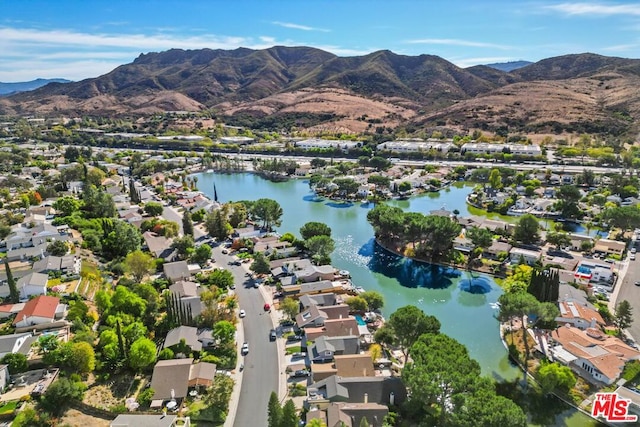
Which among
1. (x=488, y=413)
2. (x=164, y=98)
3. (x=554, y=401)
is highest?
(x=164, y=98)

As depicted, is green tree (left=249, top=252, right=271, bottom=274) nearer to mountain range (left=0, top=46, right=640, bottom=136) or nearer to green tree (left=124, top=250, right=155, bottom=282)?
green tree (left=124, top=250, right=155, bottom=282)

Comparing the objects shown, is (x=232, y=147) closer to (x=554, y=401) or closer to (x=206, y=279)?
(x=206, y=279)

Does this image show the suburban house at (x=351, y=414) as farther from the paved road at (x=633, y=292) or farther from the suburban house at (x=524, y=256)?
the suburban house at (x=524, y=256)

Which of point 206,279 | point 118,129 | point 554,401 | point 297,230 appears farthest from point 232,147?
point 554,401

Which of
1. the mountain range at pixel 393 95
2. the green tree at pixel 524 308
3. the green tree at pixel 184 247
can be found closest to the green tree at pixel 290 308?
the green tree at pixel 524 308

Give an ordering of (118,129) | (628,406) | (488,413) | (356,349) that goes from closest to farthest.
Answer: (488,413) < (628,406) < (356,349) < (118,129)

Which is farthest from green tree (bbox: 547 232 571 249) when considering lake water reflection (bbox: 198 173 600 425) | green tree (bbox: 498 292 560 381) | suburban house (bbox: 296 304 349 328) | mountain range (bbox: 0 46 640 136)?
mountain range (bbox: 0 46 640 136)

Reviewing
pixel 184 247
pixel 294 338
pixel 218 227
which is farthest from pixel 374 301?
pixel 218 227
